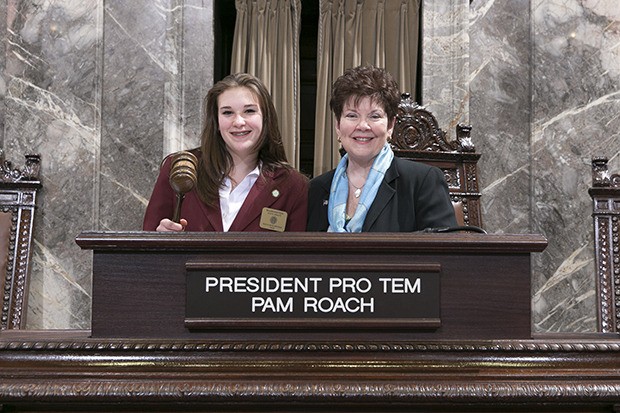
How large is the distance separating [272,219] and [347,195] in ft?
1.05

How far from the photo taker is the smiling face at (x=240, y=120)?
2854 millimetres

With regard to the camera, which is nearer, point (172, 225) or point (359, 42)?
point (172, 225)

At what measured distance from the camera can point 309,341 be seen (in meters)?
1.69

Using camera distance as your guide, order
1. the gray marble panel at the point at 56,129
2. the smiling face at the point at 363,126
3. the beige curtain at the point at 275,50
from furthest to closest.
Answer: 1. the beige curtain at the point at 275,50
2. the gray marble panel at the point at 56,129
3. the smiling face at the point at 363,126

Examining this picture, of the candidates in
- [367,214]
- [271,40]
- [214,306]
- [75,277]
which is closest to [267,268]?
[214,306]

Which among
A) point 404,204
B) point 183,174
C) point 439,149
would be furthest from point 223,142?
point 439,149

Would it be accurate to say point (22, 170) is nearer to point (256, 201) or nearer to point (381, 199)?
point (256, 201)

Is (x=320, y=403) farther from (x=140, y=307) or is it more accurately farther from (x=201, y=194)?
(x=201, y=194)

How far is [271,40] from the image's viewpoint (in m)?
5.39

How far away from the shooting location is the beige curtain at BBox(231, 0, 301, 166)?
5.35m

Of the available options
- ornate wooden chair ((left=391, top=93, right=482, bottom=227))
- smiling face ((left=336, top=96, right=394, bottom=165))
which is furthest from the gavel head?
ornate wooden chair ((left=391, top=93, right=482, bottom=227))

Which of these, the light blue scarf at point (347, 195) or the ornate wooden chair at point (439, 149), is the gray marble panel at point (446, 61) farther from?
the light blue scarf at point (347, 195)

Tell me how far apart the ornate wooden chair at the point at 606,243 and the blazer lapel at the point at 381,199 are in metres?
1.68

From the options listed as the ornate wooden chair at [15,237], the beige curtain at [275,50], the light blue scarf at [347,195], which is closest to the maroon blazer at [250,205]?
the light blue scarf at [347,195]
